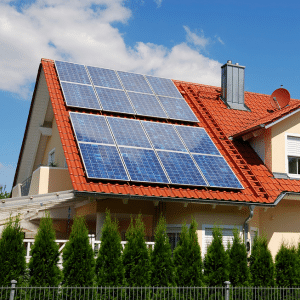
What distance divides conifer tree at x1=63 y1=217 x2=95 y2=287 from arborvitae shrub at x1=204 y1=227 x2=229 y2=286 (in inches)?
130

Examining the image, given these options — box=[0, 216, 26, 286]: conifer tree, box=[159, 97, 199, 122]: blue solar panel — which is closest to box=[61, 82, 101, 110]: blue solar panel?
box=[159, 97, 199, 122]: blue solar panel

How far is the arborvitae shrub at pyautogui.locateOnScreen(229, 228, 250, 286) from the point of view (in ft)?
41.4

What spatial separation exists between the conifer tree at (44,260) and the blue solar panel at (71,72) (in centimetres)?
910

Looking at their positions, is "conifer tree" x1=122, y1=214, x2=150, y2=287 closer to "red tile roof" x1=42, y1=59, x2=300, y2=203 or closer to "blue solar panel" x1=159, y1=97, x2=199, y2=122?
"red tile roof" x1=42, y1=59, x2=300, y2=203

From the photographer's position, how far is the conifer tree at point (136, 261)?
11719 millimetres

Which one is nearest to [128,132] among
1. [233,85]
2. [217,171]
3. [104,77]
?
[217,171]

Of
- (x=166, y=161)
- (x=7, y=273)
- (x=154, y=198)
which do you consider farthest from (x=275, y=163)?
(x=7, y=273)

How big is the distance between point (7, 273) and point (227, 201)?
7.23 meters

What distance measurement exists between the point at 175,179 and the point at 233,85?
375 inches

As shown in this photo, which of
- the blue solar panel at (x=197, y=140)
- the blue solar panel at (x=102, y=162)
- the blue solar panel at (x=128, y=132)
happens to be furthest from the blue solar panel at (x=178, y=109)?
the blue solar panel at (x=102, y=162)

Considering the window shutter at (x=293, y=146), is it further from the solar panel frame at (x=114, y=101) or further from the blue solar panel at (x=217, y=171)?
Result: the solar panel frame at (x=114, y=101)

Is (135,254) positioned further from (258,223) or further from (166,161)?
(258,223)

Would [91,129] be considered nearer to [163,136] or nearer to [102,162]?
[102,162]

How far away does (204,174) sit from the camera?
1529 centimetres
